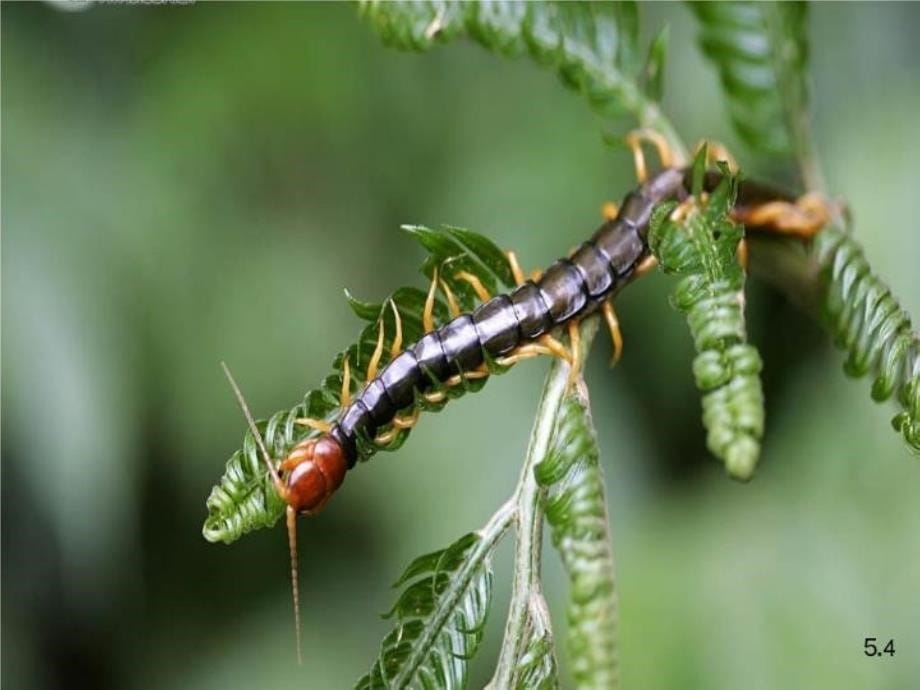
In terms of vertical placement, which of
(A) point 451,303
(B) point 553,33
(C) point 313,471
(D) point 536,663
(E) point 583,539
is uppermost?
(B) point 553,33

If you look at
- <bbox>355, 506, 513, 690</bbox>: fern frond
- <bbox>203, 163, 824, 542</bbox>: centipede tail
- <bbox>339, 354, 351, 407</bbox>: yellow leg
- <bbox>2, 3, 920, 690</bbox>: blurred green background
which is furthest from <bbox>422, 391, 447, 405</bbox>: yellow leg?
<bbox>2, 3, 920, 690</bbox>: blurred green background

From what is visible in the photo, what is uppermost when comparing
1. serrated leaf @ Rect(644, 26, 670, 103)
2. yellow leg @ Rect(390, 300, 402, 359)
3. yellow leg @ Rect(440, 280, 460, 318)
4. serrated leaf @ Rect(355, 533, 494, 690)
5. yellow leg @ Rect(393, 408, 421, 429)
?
serrated leaf @ Rect(644, 26, 670, 103)

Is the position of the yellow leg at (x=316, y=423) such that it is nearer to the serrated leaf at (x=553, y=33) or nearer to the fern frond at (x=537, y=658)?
the fern frond at (x=537, y=658)

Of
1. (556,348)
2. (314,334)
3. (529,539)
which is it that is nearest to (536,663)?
(529,539)

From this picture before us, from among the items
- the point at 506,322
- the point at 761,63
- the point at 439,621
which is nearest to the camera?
the point at 439,621

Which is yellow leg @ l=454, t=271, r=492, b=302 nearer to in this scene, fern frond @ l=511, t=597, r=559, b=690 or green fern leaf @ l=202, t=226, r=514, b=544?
green fern leaf @ l=202, t=226, r=514, b=544

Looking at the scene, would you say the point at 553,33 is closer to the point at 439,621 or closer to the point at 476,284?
the point at 476,284
